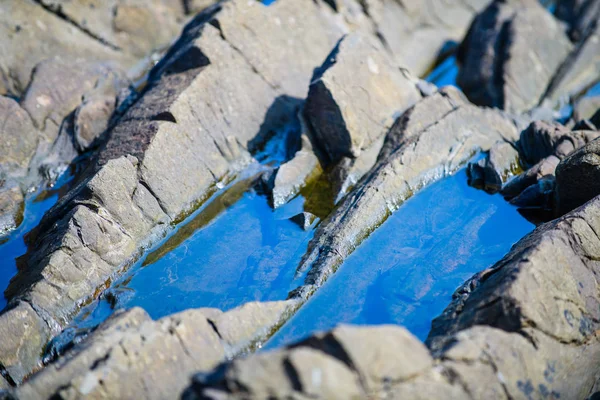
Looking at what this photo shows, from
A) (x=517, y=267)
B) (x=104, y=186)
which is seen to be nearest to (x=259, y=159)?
(x=104, y=186)

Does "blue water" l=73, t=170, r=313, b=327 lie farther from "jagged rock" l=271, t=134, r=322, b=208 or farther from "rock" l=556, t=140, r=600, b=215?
Answer: "rock" l=556, t=140, r=600, b=215

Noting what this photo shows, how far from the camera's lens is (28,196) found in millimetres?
7512

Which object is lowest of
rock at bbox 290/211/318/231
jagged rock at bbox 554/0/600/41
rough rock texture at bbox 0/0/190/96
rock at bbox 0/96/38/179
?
jagged rock at bbox 554/0/600/41

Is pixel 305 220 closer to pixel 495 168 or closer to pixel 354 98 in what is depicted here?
pixel 354 98

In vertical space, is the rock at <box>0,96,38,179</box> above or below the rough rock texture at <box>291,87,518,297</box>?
above

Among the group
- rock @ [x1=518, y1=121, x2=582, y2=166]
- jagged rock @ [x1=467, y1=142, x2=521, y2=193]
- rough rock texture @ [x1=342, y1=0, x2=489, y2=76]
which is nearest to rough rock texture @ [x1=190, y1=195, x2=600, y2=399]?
jagged rock @ [x1=467, y1=142, x2=521, y2=193]

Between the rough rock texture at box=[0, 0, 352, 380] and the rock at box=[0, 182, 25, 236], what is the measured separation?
57 centimetres

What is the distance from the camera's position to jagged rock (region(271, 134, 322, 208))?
285 inches

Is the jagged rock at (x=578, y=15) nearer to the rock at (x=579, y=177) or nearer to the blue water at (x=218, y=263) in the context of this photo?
the rock at (x=579, y=177)

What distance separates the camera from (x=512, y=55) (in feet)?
33.2

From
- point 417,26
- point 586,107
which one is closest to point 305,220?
point 586,107

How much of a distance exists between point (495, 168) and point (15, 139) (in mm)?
6439

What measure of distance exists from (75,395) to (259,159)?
14.8 ft

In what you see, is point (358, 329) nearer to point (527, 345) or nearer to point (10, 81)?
point (527, 345)
